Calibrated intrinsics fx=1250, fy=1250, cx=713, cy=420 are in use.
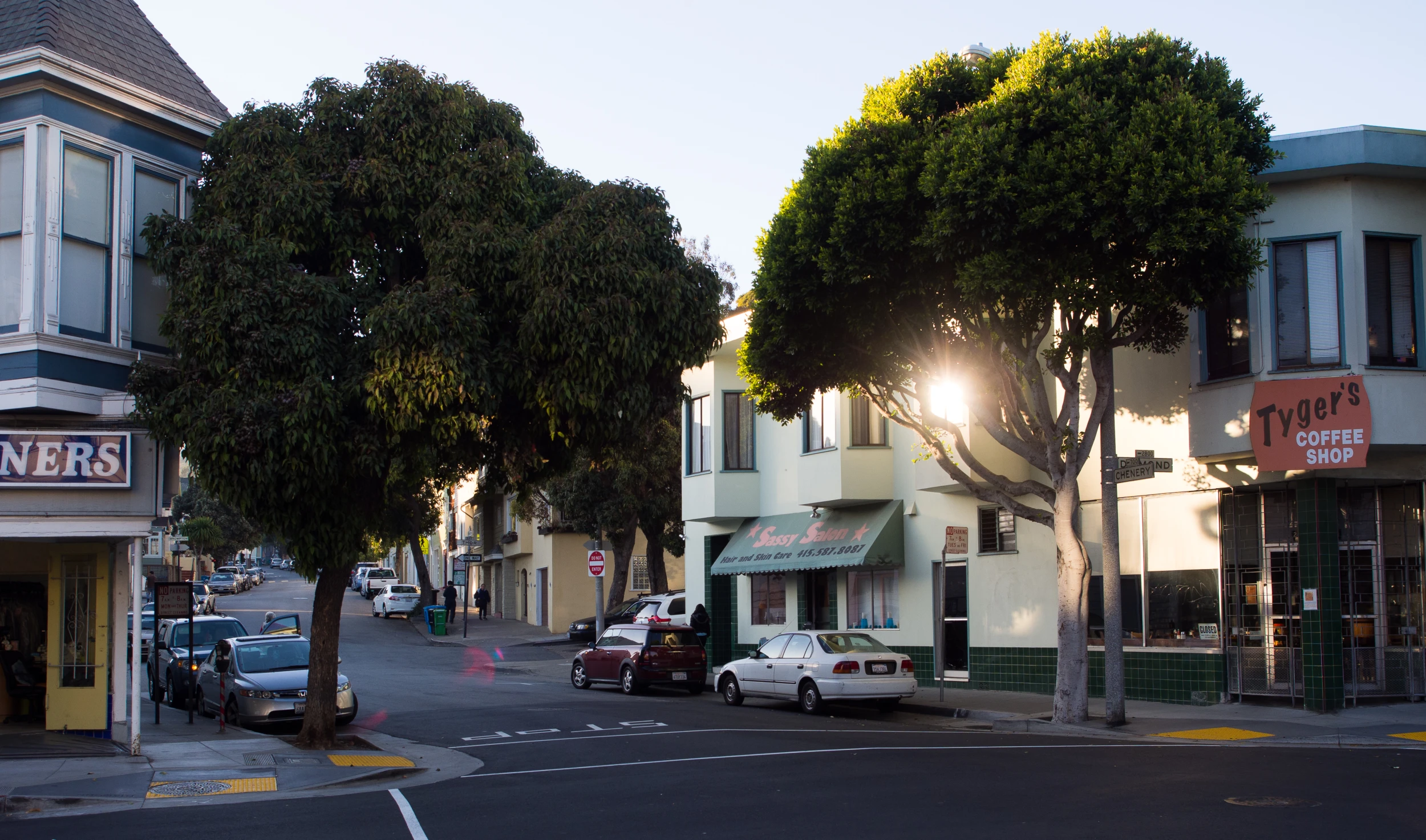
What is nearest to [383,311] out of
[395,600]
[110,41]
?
[110,41]

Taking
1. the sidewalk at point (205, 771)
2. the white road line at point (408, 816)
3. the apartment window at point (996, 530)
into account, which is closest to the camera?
the white road line at point (408, 816)

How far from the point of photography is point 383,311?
13.1 m

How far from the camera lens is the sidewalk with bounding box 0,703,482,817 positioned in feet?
38.9

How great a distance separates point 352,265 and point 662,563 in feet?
95.8

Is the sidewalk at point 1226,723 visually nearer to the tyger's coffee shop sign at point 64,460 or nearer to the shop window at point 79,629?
the tyger's coffee shop sign at point 64,460

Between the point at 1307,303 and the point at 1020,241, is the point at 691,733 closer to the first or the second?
the point at 1020,241

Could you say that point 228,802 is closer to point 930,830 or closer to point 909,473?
point 930,830

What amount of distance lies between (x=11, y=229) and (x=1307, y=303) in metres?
16.5

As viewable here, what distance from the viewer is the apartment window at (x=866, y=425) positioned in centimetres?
2556

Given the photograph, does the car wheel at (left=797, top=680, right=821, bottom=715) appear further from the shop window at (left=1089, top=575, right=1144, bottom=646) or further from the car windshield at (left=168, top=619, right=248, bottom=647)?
the car windshield at (left=168, top=619, right=248, bottom=647)

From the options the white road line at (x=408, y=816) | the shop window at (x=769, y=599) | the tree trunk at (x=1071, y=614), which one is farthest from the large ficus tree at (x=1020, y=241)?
the shop window at (x=769, y=599)

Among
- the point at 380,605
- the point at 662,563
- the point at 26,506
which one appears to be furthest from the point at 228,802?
the point at 380,605

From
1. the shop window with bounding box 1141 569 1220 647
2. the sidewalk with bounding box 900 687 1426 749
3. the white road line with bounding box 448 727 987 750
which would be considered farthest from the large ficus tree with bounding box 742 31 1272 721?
the shop window with bounding box 1141 569 1220 647

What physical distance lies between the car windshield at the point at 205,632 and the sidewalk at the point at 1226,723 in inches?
540
